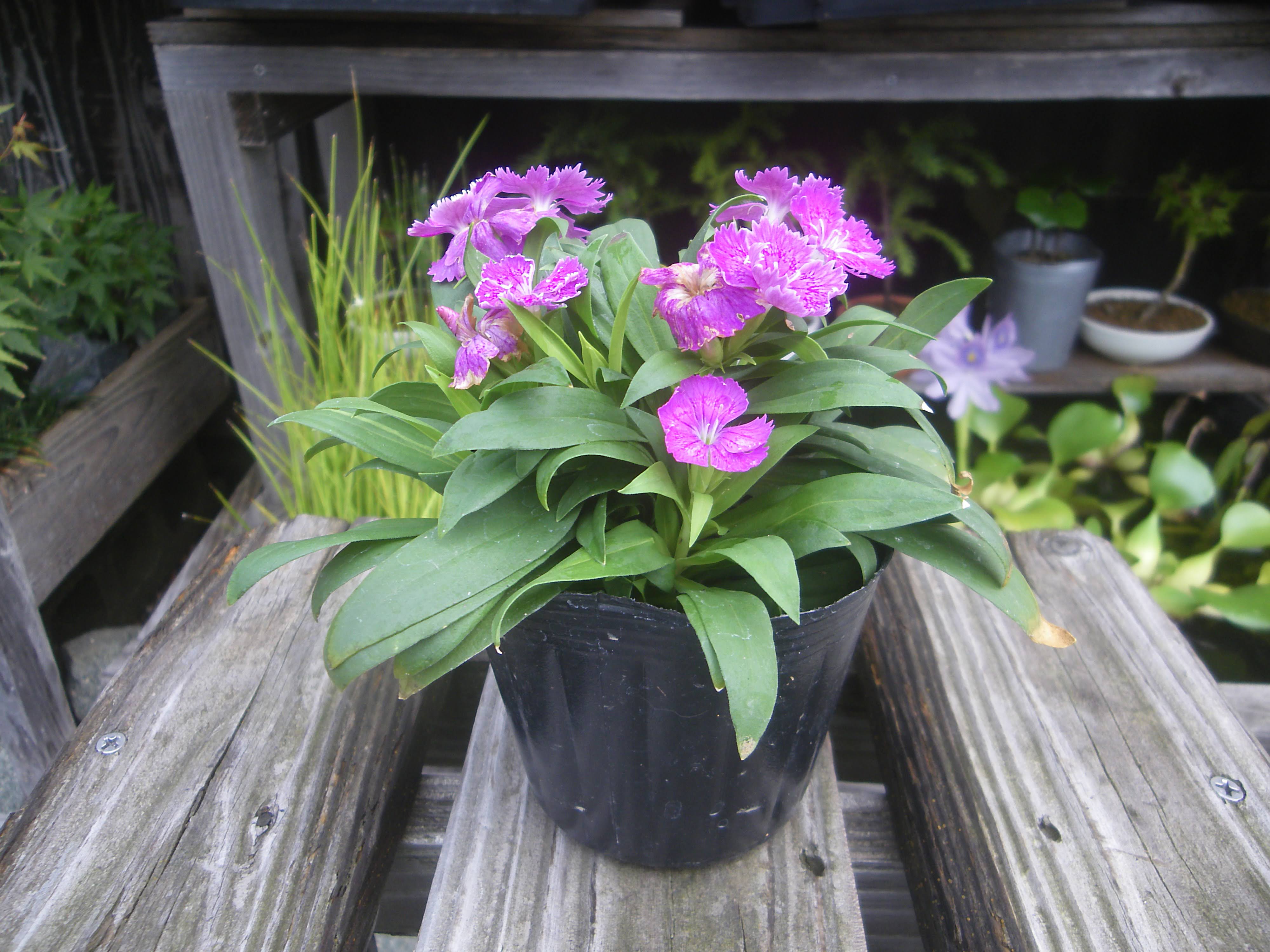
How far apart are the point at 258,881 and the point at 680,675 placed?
0.37 m

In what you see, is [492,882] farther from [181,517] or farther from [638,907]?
[181,517]

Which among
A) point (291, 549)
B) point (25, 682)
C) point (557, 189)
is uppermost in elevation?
point (557, 189)

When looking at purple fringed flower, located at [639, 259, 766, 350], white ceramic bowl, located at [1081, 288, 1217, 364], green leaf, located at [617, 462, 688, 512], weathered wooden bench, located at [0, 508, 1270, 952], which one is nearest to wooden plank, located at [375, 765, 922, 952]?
weathered wooden bench, located at [0, 508, 1270, 952]

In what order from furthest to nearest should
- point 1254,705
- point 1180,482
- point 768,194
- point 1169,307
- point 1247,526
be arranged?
point 1169,307, point 1180,482, point 1247,526, point 1254,705, point 768,194

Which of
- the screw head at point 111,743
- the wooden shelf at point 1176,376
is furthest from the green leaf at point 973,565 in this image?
the wooden shelf at point 1176,376

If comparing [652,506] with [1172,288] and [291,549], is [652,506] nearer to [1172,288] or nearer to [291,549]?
[291,549]

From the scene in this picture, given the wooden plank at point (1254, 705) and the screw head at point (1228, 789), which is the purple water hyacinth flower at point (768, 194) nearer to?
the screw head at point (1228, 789)

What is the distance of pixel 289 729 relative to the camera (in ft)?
2.50

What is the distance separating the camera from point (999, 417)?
1829 mm

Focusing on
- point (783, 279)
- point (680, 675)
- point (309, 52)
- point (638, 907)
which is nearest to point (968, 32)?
point (309, 52)

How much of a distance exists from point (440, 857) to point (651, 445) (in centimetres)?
41

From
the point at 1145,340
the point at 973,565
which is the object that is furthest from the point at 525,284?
the point at 1145,340

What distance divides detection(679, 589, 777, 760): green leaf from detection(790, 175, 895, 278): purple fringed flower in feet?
0.77

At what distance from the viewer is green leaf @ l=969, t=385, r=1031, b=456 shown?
181 centimetres
